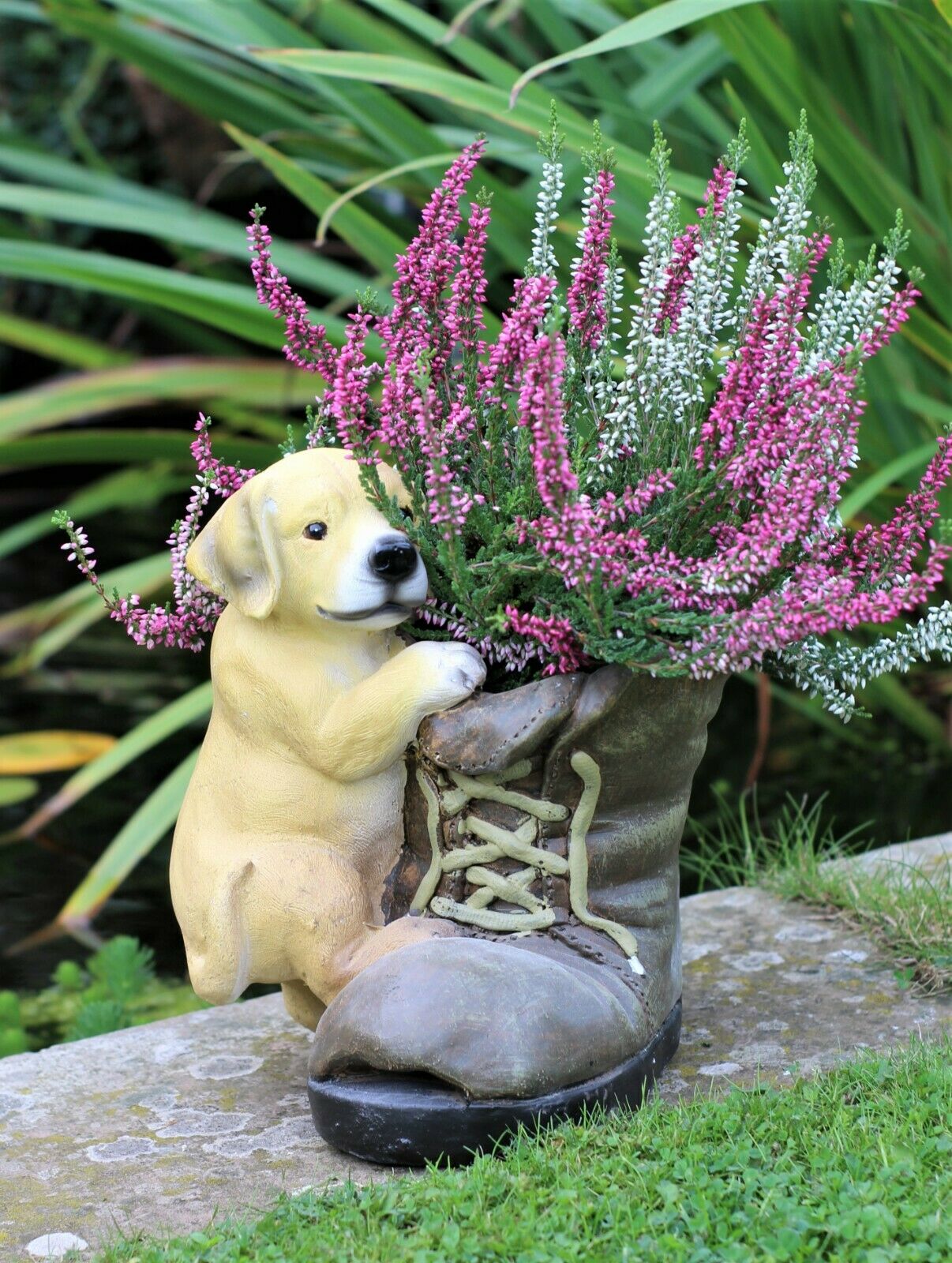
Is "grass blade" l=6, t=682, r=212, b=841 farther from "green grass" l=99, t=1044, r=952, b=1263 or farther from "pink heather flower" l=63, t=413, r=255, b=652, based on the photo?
"green grass" l=99, t=1044, r=952, b=1263

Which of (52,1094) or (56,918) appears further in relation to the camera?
(56,918)

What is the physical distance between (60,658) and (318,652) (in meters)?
4.39

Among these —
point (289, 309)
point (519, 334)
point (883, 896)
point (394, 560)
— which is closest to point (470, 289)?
point (519, 334)

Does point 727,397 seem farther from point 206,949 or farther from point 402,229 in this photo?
point 402,229

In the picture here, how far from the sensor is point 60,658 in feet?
20.2

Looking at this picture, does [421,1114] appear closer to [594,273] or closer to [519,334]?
[519,334]

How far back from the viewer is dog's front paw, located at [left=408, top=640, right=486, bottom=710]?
6.24ft

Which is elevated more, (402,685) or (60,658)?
(402,685)

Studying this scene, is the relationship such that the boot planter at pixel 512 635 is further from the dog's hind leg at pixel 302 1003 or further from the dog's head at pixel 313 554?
the dog's hind leg at pixel 302 1003

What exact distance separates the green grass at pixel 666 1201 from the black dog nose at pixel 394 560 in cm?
70

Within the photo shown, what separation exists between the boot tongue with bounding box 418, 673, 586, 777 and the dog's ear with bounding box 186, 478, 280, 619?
263 millimetres

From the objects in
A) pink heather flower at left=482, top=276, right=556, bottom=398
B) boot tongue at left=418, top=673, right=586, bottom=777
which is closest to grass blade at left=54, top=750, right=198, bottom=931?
boot tongue at left=418, top=673, right=586, bottom=777

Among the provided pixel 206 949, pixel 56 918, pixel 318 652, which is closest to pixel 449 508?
pixel 318 652

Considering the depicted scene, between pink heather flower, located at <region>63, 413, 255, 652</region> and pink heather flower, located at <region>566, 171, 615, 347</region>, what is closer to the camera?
pink heather flower, located at <region>566, 171, 615, 347</region>
